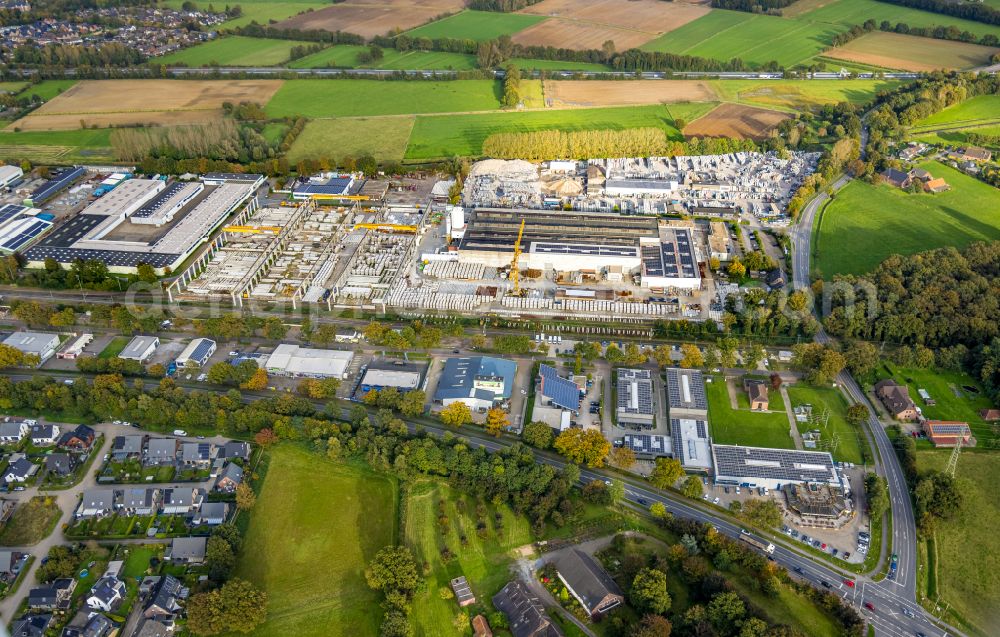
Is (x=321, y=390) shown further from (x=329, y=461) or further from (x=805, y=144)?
(x=805, y=144)

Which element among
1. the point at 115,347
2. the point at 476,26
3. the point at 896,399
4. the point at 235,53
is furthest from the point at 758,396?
the point at 235,53

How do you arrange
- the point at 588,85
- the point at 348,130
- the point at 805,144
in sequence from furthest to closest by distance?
1. the point at 588,85
2. the point at 348,130
3. the point at 805,144

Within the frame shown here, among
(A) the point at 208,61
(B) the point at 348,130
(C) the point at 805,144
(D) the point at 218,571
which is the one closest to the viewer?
(D) the point at 218,571

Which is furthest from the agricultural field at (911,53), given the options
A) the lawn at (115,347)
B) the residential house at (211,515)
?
the residential house at (211,515)

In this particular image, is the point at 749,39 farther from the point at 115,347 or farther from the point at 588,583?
the point at 588,583

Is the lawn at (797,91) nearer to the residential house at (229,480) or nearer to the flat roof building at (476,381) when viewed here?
the flat roof building at (476,381)

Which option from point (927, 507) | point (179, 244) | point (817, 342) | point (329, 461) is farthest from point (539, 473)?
point (179, 244)
